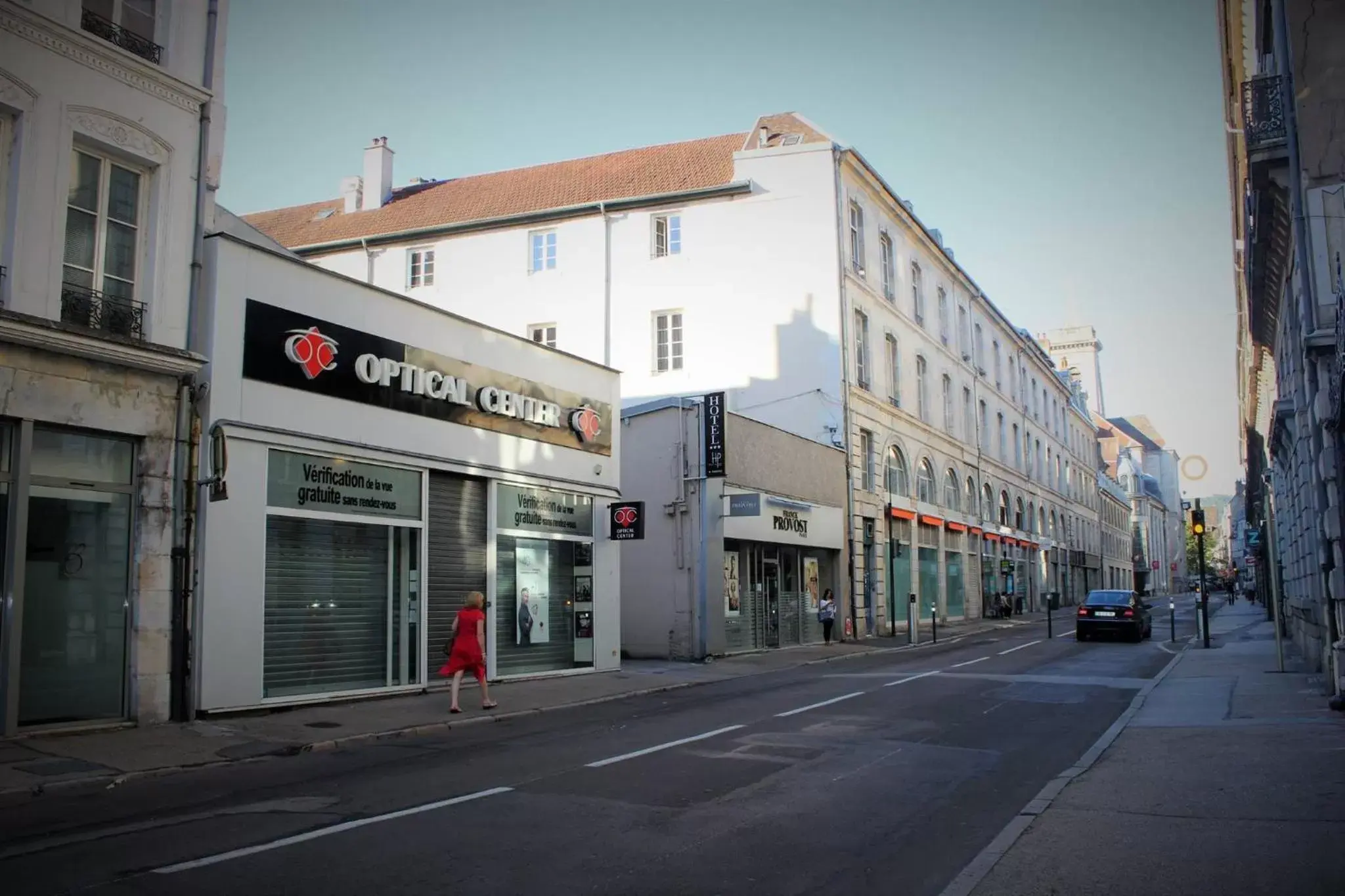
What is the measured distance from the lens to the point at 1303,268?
13.6 m

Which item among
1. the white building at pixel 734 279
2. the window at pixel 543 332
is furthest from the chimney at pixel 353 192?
the window at pixel 543 332

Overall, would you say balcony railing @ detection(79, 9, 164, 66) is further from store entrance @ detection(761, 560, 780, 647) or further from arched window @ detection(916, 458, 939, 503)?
arched window @ detection(916, 458, 939, 503)

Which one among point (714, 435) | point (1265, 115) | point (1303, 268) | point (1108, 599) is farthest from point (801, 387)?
point (1303, 268)

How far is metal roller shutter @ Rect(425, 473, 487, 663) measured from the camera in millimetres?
16609

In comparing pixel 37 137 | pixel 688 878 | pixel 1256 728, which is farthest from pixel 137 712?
pixel 1256 728

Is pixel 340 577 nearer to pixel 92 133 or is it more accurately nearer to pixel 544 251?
pixel 92 133

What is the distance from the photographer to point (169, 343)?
12922mm

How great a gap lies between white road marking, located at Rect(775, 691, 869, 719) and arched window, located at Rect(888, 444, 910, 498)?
73.7 ft

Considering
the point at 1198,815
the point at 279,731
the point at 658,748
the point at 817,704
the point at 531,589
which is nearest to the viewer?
the point at 1198,815

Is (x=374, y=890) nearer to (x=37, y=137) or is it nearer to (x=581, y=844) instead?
(x=581, y=844)

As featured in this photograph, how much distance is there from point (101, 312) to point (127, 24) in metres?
3.89

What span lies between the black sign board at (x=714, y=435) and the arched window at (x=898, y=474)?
49.7ft

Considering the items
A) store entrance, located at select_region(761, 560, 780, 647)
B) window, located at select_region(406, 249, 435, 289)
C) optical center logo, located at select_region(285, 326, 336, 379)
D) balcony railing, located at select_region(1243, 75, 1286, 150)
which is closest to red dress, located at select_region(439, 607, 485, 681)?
optical center logo, located at select_region(285, 326, 336, 379)

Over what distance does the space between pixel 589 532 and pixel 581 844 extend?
14.1m
